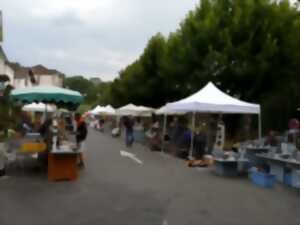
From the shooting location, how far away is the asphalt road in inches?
302

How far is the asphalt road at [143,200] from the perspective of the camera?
7660 millimetres

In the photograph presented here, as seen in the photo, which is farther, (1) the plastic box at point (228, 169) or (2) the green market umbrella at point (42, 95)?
(1) the plastic box at point (228, 169)

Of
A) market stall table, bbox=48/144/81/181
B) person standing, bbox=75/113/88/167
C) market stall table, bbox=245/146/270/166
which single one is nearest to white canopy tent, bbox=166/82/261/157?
market stall table, bbox=245/146/270/166

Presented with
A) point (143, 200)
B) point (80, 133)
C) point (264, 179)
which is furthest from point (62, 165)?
point (264, 179)

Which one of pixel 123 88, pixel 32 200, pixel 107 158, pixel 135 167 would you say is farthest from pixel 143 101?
pixel 32 200

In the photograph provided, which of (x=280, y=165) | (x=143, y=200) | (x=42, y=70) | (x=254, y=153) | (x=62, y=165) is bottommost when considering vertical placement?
(x=143, y=200)

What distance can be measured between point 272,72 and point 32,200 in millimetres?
19923

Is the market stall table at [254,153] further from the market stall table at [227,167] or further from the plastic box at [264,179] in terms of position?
the plastic box at [264,179]

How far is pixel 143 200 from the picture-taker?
9.28m

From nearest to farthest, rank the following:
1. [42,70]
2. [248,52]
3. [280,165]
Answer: [280,165]
[248,52]
[42,70]

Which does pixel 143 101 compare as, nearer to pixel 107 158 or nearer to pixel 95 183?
pixel 107 158

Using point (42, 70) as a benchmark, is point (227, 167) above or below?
below

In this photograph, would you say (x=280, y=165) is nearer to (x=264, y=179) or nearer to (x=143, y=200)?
(x=264, y=179)

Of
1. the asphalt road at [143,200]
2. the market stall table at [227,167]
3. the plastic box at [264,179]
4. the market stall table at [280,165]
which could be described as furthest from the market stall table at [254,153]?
the plastic box at [264,179]
